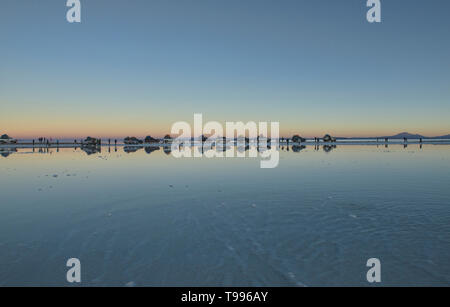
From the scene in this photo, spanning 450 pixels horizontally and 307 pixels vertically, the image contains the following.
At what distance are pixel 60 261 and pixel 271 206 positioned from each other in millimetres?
7388

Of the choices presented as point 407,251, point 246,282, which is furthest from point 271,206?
point 246,282

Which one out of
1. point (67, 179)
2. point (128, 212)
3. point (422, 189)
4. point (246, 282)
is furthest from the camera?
point (67, 179)

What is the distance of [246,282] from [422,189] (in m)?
12.8

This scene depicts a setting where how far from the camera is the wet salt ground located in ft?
18.0

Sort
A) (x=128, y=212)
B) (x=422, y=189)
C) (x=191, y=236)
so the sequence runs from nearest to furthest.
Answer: (x=191, y=236)
(x=128, y=212)
(x=422, y=189)

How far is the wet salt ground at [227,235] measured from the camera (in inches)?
217

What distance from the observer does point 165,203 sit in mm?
11562

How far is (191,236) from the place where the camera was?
25.0 feet

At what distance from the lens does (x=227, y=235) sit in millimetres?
7656
